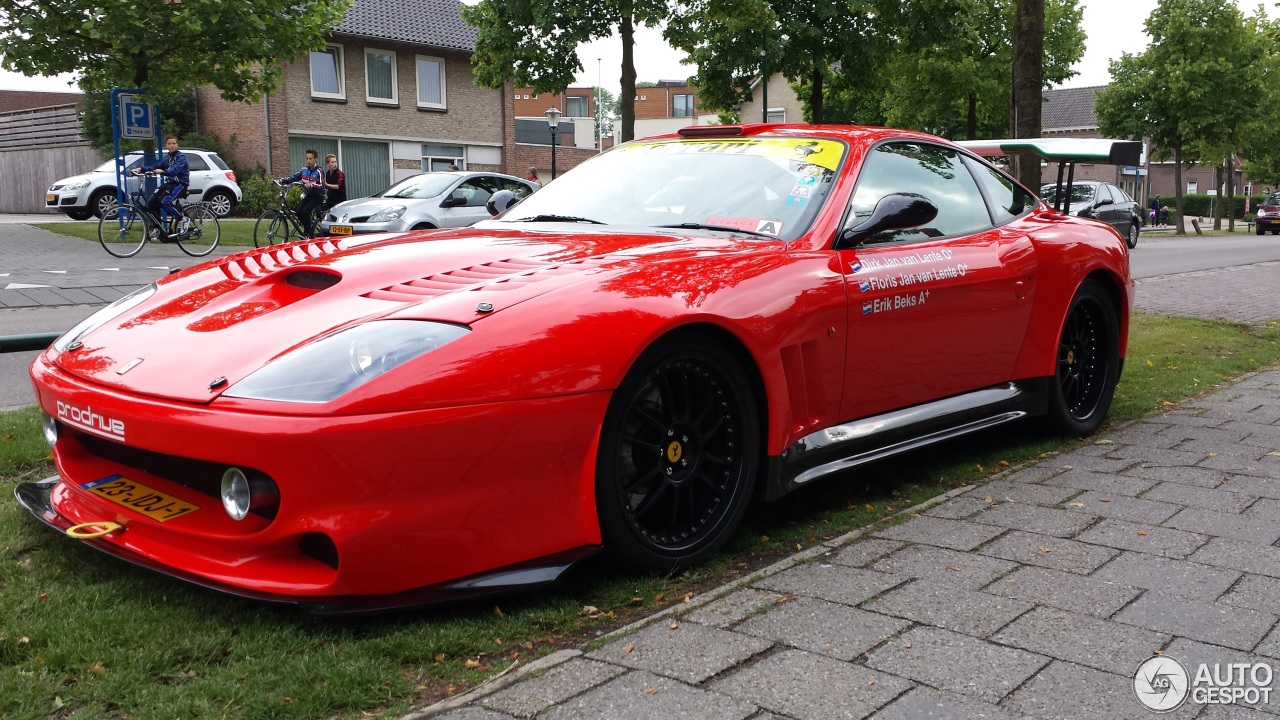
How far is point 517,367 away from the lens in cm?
271

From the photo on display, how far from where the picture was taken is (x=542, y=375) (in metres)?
2.74

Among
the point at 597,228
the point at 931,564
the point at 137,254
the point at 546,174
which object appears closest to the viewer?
the point at 931,564

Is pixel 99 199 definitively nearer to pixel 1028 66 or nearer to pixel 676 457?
pixel 1028 66

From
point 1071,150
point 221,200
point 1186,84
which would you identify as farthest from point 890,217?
point 1186,84

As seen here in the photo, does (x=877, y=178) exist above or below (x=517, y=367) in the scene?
above

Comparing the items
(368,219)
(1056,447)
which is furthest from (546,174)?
(1056,447)

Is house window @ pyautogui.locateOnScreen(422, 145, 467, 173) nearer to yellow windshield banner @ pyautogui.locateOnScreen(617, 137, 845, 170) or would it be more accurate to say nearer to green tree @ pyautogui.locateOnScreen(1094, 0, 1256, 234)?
green tree @ pyautogui.locateOnScreen(1094, 0, 1256, 234)

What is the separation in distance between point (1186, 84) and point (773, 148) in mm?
40604

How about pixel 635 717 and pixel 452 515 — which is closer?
pixel 635 717

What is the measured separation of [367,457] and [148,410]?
64cm

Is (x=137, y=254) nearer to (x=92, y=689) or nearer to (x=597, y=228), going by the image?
(x=597, y=228)

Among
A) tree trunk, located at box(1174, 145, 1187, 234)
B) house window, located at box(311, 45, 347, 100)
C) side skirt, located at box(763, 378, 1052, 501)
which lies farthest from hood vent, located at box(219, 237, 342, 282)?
tree trunk, located at box(1174, 145, 1187, 234)

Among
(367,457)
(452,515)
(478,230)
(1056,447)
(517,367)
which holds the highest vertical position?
(478,230)

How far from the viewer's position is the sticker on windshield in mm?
3775
